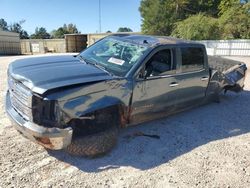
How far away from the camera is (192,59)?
4.74m

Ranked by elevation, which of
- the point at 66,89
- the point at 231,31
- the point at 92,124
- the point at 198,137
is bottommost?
the point at 198,137

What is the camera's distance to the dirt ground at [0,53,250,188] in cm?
290

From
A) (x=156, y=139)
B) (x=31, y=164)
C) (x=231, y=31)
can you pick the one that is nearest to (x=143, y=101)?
(x=156, y=139)

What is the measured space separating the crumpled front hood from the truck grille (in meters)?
0.09

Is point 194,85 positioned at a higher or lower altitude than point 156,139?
higher

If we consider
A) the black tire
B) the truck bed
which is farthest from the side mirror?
the truck bed

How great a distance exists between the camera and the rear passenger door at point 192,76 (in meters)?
4.50

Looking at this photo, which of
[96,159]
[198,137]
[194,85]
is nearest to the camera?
[96,159]

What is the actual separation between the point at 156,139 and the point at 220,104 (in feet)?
10.2

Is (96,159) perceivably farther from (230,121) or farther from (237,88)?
(237,88)

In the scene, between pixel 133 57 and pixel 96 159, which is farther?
pixel 133 57

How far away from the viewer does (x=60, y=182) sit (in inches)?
110

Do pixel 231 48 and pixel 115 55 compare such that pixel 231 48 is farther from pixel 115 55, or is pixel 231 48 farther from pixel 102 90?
pixel 102 90

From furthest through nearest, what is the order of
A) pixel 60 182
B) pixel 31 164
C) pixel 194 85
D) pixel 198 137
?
1. pixel 194 85
2. pixel 198 137
3. pixel 31 164
4. pixel 60 182
